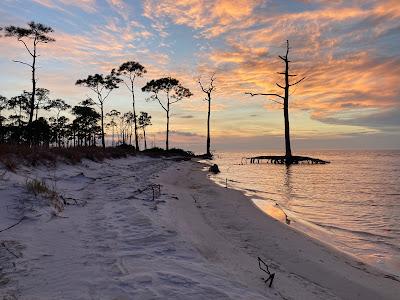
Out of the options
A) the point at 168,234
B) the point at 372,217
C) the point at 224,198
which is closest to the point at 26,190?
the point at 168,234

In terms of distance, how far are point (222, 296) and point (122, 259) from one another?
1577 millimetres

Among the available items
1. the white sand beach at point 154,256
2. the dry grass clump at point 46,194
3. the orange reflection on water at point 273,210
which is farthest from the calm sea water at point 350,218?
the dry grass clump at point 46,194

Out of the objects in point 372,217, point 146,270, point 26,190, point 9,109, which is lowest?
point 372,217

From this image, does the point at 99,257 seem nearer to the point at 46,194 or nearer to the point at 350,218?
the point at 46,194

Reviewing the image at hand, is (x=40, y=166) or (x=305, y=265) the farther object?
(x=40, y=166)

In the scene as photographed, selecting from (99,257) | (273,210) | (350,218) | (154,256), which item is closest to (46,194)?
(99,257)

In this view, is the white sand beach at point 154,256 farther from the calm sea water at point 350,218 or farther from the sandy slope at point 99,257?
the calm sea water at point 350,218

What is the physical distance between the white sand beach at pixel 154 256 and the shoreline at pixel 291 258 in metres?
0.02

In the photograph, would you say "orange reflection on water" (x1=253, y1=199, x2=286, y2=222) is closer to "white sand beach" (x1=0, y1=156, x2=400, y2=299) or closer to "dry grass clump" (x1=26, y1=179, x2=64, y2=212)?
"white sand beach" (x1=0, y1=156, x2=400, y2=299)

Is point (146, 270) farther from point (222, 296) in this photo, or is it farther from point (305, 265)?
point (305, 265)

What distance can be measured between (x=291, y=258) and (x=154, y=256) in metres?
2.68

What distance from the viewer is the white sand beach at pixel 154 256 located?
3658 mm

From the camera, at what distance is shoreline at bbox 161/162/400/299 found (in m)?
4.86

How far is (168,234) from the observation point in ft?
19.3
